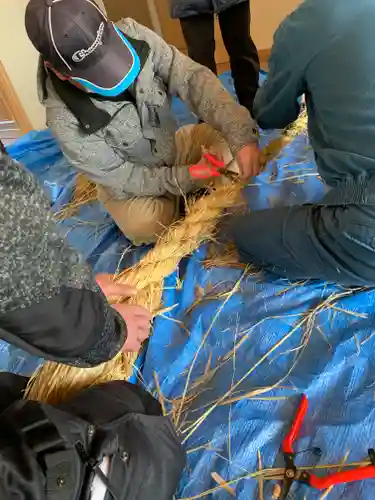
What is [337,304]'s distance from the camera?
1142 millimetres

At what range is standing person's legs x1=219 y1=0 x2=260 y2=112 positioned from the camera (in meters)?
1.69

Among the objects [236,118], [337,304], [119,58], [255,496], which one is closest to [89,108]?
[119,58]

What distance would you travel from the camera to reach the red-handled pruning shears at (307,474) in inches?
33.6

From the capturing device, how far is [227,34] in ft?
5.71

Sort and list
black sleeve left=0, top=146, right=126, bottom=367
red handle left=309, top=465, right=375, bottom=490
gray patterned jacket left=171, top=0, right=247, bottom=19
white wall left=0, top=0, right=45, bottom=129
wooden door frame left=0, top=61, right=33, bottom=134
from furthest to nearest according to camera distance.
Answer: wooden door frame left=0, top=61, right=33, bottom=134
white wall left=0, top=0, right=45, bottom=129
gray patterned jacket left=171, top=0, right=247, bottom=19
red handle left=309, top=465, right=375, bottom=490
black sleeve left=0, top=146, right=126, bottom=367

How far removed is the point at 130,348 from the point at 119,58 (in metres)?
0.66

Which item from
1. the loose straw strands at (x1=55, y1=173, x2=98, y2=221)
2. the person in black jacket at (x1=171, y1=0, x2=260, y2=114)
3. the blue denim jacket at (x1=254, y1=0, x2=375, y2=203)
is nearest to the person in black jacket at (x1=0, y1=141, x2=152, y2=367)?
the blue denim jacket at (x1=254, y1=0, x2=375, y2=203)

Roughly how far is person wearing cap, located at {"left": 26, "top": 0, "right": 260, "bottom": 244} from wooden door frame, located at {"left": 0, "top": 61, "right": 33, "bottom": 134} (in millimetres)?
1105

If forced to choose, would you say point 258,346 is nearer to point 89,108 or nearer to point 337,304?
point 337,304

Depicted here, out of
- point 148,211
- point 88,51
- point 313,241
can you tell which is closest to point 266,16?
point 148,211

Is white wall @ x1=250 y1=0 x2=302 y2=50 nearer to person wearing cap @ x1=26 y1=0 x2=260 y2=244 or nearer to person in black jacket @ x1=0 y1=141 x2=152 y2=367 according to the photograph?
person wearing cap @ x1=26 y1=0 x2=260 y2=244

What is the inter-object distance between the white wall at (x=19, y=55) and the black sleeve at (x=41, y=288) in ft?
6.07

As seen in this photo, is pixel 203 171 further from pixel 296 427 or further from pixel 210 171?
pixel 296 427

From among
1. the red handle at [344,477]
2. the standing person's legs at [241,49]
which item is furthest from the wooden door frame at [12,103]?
the red handle at [344,477]
